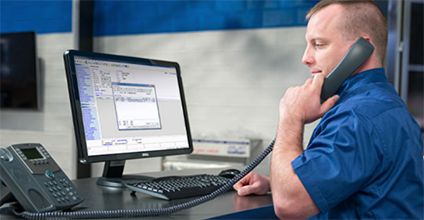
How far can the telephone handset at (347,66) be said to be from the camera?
118cm

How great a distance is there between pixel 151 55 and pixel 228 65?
2.67 feet

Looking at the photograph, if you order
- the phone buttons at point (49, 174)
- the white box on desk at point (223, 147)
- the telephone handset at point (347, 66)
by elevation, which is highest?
the telephone handset at point (347, 66)

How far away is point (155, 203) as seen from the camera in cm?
125

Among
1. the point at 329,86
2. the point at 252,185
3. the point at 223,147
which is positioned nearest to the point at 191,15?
Answer: the point at 223,147

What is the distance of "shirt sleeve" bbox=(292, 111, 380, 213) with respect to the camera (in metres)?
0.98

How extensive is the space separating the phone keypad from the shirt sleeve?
22.8 inches

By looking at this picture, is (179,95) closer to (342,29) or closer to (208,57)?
(342,29)

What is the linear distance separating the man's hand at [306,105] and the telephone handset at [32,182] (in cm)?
61

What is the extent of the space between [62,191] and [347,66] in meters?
0.83

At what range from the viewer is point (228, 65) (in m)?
3.95

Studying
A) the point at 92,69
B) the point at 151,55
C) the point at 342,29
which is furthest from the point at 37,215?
the point at 151,55

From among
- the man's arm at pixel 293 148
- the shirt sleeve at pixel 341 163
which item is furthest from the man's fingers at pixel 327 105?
the shirt sleeve at pixel 341 163

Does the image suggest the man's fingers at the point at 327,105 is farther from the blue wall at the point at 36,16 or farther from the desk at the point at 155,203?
the blue wall at the point at 36,16

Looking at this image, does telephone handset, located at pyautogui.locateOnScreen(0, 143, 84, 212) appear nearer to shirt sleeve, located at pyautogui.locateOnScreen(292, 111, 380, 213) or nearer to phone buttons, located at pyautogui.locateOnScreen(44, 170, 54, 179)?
phone buttons, located at pyautogui.locateOnScreen(44, 170, 54, 179)
